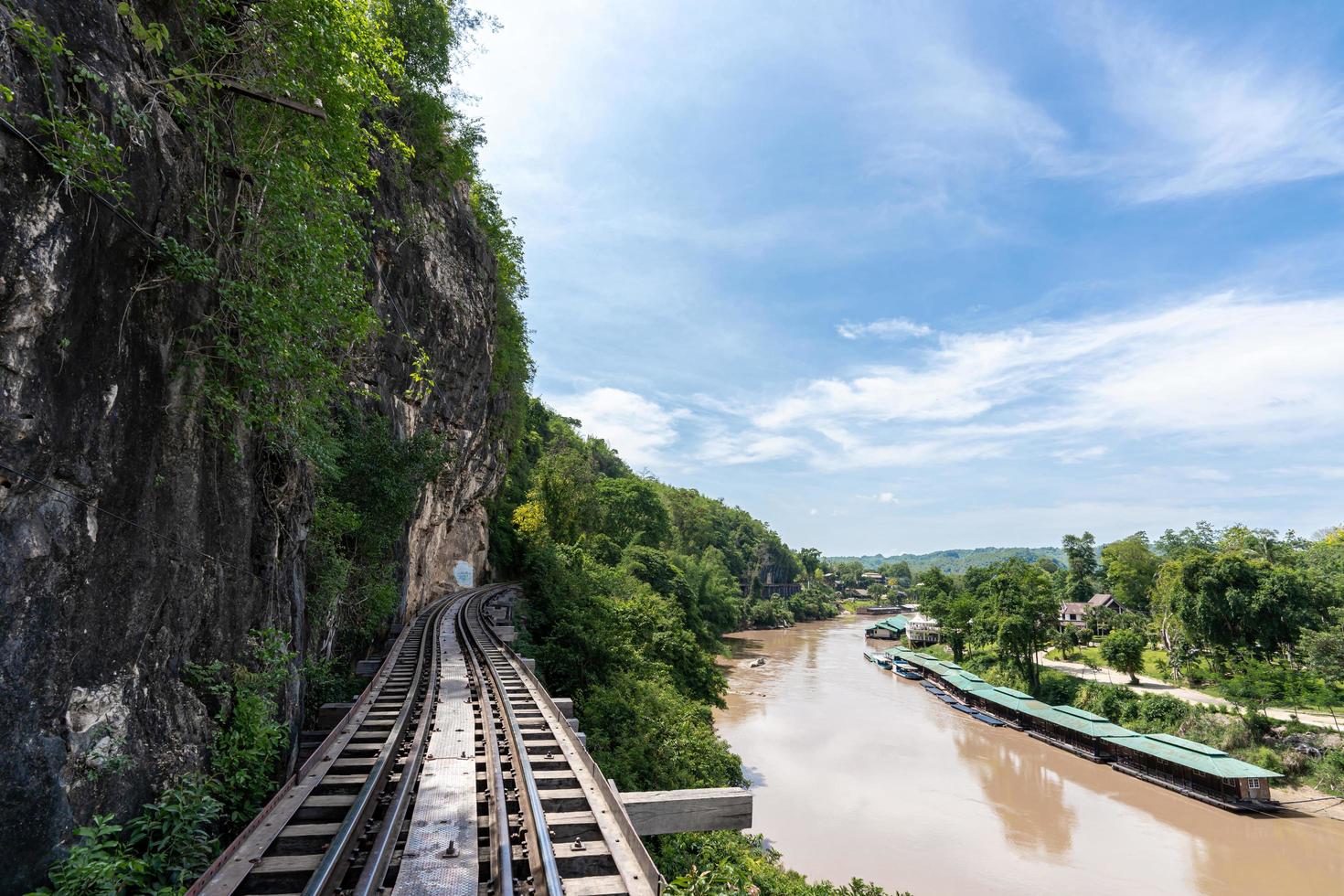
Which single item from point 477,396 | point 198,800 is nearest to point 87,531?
point 198,800

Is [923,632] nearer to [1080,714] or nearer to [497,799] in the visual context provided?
[1080,714]

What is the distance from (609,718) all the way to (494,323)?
21.1 metres

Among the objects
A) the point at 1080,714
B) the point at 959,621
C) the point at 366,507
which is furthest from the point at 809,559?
the point at 366,507

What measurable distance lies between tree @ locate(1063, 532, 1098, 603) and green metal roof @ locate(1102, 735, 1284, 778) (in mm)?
54428

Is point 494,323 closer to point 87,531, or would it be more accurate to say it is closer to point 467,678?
point 467,678

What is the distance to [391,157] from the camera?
18000 mm

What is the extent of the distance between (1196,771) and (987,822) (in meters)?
10.2

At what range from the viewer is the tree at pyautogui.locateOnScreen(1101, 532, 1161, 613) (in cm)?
6625

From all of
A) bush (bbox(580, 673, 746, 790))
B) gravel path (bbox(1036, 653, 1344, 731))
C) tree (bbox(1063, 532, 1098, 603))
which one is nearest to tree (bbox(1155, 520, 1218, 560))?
tree (bbox(1063, 532, 1098, 603))

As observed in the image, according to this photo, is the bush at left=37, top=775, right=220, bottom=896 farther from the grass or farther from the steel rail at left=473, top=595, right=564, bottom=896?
the grass

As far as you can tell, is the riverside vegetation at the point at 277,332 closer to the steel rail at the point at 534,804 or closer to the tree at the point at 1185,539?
the steel rail at the point at 534,804

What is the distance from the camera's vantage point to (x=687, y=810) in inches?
241

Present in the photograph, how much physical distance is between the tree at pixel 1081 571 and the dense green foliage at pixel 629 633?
44147 mm

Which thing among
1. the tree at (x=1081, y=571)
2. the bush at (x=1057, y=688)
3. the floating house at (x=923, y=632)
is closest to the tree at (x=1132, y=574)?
the tree at (x=1081, y=571)
